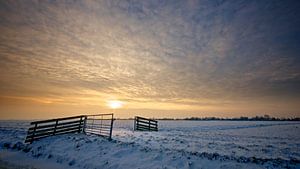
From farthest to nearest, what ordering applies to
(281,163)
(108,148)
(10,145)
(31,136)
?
(31,136) < (10,145) < (108,148) < (281,163)

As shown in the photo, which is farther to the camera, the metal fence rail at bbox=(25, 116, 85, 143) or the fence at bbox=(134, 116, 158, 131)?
the fence at bbox=(134, 116, 158, 131)

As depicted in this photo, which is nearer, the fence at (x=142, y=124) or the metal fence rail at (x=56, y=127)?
the metal fence rail at (x=56, y=127)

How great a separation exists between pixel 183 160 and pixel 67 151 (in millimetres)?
7135

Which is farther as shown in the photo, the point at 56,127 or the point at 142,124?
the point at 142,124

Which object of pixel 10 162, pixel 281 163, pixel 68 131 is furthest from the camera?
pixel 68 131

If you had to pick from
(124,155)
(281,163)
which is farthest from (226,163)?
(124,155)

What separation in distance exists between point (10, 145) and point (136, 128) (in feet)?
52.7

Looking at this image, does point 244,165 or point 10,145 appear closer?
point 244,165

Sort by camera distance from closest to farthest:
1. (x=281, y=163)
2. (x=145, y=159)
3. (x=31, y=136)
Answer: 1. (x=281, y=163)
2. (x=145, y=159)
3. (x=31, y=136)

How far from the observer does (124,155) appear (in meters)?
9.89

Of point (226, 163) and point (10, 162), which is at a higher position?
point (226, 163)

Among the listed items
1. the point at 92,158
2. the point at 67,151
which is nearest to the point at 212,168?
the point at 92,158

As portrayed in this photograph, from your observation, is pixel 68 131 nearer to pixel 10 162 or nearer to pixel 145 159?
pixel 10 162

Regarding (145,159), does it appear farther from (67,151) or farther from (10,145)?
(10,145)
